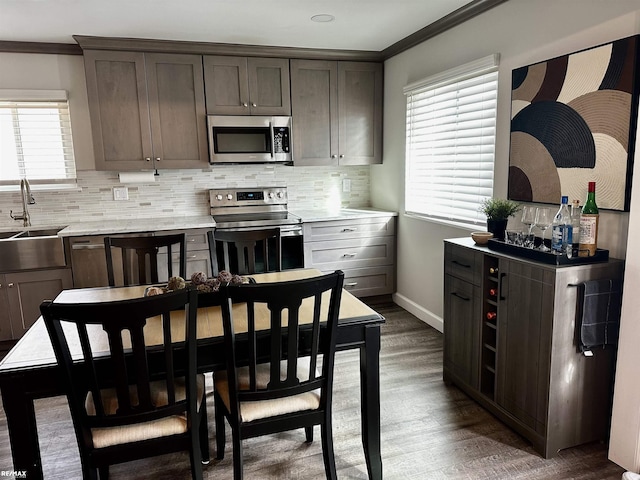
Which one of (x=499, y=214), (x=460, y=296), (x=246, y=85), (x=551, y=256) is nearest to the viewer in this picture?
(x=551, y=256)

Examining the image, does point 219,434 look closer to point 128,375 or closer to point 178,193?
point 128,375

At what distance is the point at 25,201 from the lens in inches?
147

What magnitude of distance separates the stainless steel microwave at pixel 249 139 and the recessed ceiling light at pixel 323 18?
1.01 meters

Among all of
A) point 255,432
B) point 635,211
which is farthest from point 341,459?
point 635,211

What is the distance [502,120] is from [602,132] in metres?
0.74

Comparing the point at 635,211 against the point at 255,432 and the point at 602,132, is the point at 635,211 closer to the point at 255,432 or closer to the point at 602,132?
the point at 602,132

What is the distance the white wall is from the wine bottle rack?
531 millimetres

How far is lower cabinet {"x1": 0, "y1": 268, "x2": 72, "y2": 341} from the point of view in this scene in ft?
11.0

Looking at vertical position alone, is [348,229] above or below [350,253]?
above

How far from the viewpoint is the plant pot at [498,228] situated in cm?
253

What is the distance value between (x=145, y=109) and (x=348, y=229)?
2.03m

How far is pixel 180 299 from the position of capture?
144cm

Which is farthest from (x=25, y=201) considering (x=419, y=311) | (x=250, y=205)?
(x=419, y=311)

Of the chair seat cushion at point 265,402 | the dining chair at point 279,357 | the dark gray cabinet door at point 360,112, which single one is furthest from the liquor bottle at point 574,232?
the dark gray cabinet door at point 360,112
